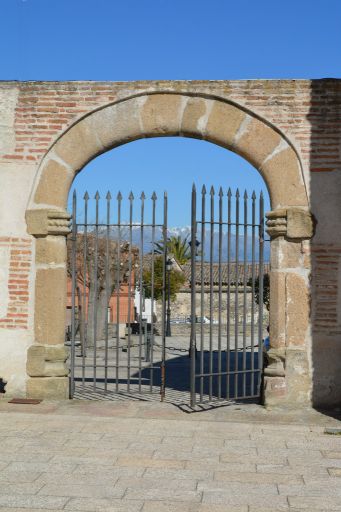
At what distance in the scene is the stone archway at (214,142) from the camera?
7344 millimetres

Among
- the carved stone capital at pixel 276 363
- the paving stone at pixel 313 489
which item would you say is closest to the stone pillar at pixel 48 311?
the carved stone capital at pixel 276 363

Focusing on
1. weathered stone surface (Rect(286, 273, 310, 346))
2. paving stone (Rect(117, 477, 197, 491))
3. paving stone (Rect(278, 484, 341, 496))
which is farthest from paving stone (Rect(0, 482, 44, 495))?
weathered stone surface (Rect(286, 273, 310, 346))

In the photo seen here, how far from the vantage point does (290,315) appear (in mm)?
7367

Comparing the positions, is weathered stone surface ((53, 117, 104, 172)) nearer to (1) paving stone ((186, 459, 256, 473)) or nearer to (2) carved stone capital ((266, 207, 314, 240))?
(2) carved stone capital ((266, 207, 314, 240))

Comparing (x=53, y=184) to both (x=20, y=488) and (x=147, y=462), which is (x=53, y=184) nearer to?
(x=147, y=462)

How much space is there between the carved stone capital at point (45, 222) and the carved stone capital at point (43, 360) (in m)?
1.38

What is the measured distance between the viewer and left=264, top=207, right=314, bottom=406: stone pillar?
732 cm

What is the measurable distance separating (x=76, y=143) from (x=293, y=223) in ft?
9.23

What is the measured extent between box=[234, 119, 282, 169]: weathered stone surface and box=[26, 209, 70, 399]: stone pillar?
A: 2346 mm

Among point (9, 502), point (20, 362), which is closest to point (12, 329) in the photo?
point (20, 362)

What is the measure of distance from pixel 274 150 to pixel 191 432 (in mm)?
3435

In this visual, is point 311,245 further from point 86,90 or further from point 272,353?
point 86,90

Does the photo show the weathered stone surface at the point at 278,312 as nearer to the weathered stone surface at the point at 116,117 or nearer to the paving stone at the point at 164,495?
the weathered stone surface at the point at 116,117

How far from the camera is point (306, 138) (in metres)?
7.41
